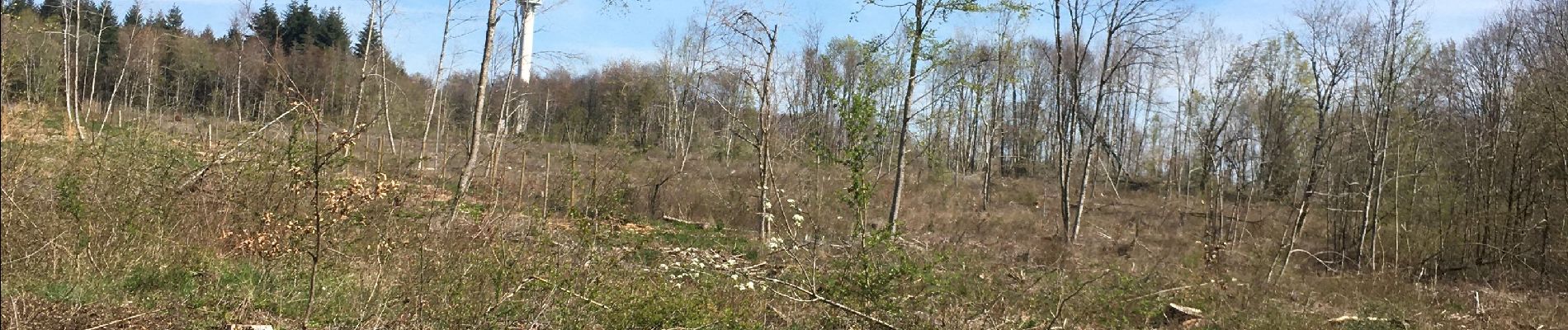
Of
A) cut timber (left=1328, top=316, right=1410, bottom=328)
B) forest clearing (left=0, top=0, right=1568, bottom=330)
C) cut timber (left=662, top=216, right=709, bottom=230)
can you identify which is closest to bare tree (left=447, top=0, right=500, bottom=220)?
forest clearing (left=0, top=0, right=1568, bottom=330)

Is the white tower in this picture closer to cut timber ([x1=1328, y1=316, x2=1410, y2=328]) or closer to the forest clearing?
the forest clearing

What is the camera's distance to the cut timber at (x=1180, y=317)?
9262mm

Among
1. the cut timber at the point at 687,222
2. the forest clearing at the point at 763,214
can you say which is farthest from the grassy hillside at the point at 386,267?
the cut timber at the point at 687,222

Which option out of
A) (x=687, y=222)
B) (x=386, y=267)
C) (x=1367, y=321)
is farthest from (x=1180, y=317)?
(x=687, y=222)

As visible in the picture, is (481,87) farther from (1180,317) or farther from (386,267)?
(1180,317)

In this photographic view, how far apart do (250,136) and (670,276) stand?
133 inches

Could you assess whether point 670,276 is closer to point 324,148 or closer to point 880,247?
point 880,247

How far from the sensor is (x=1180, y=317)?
9484 millimetres

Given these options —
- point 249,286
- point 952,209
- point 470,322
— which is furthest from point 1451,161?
point 249,286

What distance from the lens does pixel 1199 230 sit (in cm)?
2016

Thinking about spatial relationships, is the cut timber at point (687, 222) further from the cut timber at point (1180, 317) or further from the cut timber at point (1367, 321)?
the cut timber at point (1367, 321)

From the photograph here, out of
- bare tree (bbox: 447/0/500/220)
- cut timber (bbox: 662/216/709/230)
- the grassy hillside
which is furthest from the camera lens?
cut timber (bbox: 662/216/709/230)

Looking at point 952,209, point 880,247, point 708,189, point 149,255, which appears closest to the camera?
point 149,255

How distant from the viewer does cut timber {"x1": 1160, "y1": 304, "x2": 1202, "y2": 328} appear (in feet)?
30.4
